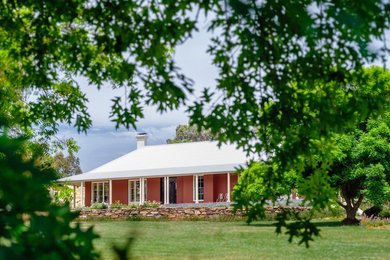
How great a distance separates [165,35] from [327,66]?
4.54 ft

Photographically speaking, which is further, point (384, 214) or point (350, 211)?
point (384, 214)

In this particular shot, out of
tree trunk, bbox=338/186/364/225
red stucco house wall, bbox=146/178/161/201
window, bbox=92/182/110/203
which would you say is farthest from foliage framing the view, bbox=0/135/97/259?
window, bbox=92/182/110/203

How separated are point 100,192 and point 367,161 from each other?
22652 millimetres

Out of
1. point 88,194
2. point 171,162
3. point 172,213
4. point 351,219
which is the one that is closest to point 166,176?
point 171,162

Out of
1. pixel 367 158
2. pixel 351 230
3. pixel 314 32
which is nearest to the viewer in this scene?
pixel 314 32

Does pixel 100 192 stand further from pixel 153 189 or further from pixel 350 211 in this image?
pixel 350 211

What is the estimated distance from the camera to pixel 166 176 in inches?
1431

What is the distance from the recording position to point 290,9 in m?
3.65

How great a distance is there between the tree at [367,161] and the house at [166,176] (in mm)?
9873

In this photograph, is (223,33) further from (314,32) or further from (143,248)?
(143,248)

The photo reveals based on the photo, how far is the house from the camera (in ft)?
117

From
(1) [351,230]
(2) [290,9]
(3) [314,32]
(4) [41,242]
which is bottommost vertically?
(1) [351,230]

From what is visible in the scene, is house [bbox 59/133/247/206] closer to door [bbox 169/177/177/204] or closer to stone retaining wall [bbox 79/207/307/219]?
door [bbox 169/177/177/204]

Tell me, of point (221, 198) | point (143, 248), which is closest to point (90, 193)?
point (221, 198)
